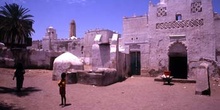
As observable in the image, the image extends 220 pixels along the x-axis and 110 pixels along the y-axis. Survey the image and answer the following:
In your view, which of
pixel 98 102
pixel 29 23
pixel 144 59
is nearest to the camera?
pixel 98 102

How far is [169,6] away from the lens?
16141mm

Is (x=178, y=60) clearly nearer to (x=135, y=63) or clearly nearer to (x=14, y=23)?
(x=135, y=63)

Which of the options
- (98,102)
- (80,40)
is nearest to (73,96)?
(98,102)

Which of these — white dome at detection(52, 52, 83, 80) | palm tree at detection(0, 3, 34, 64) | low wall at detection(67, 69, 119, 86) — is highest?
palm tree at detection(0, 3, 34, 64)

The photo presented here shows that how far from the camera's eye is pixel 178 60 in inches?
657

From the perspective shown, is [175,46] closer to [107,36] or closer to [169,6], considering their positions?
[169,6]

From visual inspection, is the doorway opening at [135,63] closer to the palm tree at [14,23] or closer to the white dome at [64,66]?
the white dome at [64,66]

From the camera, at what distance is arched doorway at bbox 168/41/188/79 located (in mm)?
15917

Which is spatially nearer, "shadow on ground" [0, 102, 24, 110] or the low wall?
"shadow on ground" [0, 102, 24, 110]

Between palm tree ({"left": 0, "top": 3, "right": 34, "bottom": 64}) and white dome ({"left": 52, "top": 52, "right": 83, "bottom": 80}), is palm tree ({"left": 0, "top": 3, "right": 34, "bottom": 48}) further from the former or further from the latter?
white dome ({"left": 52, "top": 52, "right": 83, "bottom": 80})

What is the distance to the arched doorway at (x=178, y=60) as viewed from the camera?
1592cm

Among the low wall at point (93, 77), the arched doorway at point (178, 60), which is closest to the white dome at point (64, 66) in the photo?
the low wall at point (93, 77)

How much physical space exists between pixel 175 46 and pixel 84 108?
12.0m

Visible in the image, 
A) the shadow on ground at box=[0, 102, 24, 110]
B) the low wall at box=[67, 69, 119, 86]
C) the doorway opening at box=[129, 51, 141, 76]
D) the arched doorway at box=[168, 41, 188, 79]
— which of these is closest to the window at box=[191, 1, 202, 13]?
the arched doorway at box=[168, 41, 188, 79]
